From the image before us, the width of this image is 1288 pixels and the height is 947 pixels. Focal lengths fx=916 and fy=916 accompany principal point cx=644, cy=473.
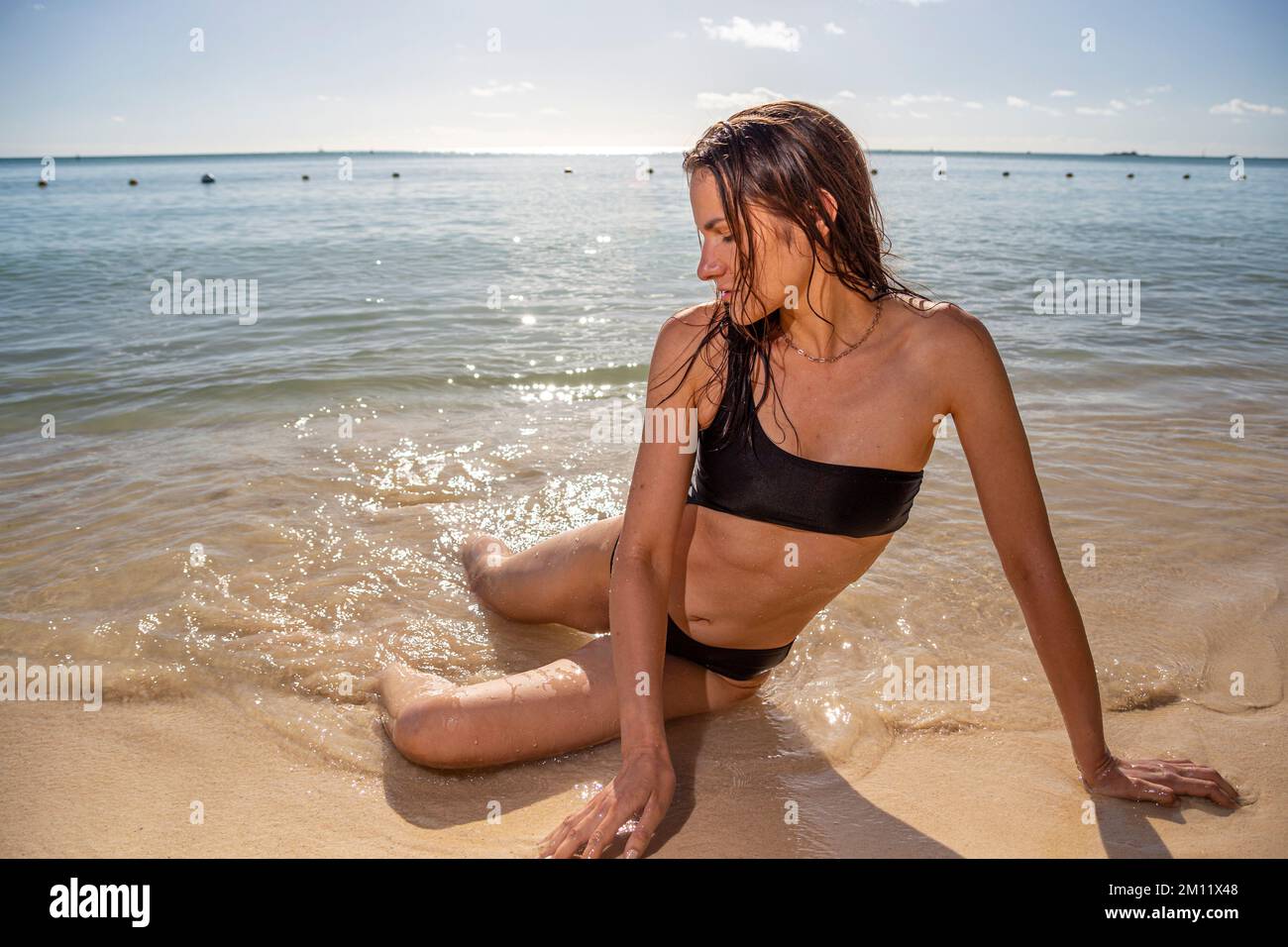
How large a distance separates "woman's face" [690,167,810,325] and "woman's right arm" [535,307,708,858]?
0.30m

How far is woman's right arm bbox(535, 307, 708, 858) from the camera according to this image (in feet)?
7.04

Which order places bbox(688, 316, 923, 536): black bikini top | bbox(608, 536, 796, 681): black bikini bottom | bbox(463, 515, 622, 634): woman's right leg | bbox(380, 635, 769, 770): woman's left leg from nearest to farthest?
bbox(688, 316, 923, 536): black bikini top < bbox(380, 635, 769, 770): woman's left leg < bbox(608, 536, 796, 681): black bikini bottom < bbox(463, 515, 622, 634): woman's right leg

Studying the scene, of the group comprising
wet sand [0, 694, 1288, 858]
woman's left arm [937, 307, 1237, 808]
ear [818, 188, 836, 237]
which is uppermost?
ear [818, 188, 836, 237]

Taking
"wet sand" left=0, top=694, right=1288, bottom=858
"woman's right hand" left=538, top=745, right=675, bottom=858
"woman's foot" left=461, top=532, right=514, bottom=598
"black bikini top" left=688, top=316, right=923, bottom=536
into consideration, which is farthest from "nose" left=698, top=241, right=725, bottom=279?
"woman's foot" left=461, top=532, right=514, bottom=598

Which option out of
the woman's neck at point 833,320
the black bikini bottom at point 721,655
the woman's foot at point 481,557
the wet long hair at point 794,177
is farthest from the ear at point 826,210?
the woman's foot at point 481,557

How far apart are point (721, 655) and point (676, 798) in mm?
479

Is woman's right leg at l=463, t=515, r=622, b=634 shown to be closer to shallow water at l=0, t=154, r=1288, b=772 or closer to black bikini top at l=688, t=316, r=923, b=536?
shallow water at l=0, t=154, r=1288, b=772

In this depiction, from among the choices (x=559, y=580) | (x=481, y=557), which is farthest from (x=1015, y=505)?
(x=481, y=557)

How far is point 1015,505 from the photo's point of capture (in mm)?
2355

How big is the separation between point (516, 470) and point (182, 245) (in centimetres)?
1533

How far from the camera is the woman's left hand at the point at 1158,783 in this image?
8.15 ft

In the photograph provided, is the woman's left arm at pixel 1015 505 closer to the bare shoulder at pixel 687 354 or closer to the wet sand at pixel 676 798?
the wet sand at pixel 676 798

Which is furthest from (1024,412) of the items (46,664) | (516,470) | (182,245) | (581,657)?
(182,245)

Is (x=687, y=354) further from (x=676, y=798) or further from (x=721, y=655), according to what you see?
(x=676, y=798)
